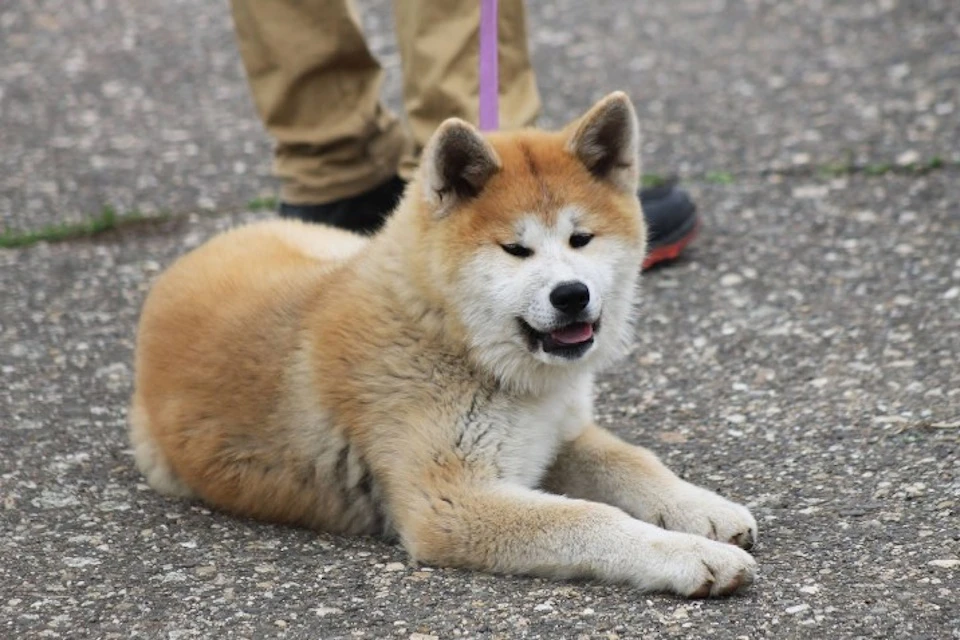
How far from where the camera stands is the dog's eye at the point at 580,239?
3.34 meters

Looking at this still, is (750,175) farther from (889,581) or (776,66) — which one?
(889,581)

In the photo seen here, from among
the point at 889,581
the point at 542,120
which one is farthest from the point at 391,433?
the point at 542,120

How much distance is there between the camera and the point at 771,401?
4184 millimetres

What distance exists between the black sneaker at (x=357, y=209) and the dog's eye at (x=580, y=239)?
1787 mm

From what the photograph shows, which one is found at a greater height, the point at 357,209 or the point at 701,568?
the point at 701,568

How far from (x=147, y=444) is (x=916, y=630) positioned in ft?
6.55

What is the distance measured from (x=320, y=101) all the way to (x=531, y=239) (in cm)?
196

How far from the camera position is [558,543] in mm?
3158

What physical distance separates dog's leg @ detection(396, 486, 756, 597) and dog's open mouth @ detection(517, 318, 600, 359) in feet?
1.10

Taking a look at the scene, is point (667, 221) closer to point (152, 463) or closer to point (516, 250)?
point (516, 250)

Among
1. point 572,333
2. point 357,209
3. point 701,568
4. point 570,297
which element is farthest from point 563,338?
point 357,209

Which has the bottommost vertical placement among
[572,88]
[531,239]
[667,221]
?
[572,88]

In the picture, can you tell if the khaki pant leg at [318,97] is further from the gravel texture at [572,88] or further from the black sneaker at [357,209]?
the gravel texture at [572,88]

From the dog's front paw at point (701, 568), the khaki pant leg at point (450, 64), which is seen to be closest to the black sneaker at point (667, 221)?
the khaki pant leg at point (450, 64)
